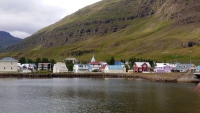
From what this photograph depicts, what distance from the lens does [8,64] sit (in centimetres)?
16712

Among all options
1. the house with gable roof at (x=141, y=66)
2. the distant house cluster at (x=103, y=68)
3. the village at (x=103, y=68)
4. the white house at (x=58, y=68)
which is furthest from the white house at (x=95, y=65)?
the house with gable roof at (x=141, y=66)

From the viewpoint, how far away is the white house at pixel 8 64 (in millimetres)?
165625

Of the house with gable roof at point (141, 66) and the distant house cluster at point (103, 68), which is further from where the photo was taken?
the distant house cluster at point (103, 68)

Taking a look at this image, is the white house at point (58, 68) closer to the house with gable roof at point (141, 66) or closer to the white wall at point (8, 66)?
the white wall at point (8, 66)

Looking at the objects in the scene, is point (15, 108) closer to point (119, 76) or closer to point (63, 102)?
point (63, 102)

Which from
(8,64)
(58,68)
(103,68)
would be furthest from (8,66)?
(103,68)

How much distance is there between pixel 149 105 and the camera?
2147 inches

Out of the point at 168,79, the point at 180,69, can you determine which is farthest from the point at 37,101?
the point at 180,69

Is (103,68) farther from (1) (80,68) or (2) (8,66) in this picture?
(2) (8,66)

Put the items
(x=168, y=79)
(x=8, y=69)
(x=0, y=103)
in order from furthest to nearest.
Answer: (x=8, y=69) < (x=168, y=79) < (x=0, y=103)

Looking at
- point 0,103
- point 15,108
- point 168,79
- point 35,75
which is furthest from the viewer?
point 35,75

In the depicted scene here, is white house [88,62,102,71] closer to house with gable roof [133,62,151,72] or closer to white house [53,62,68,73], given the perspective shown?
white house [53,62,68,73]

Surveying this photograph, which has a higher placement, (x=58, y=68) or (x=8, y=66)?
(x=8, y=66)

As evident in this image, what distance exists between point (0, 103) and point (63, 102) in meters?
12.5
